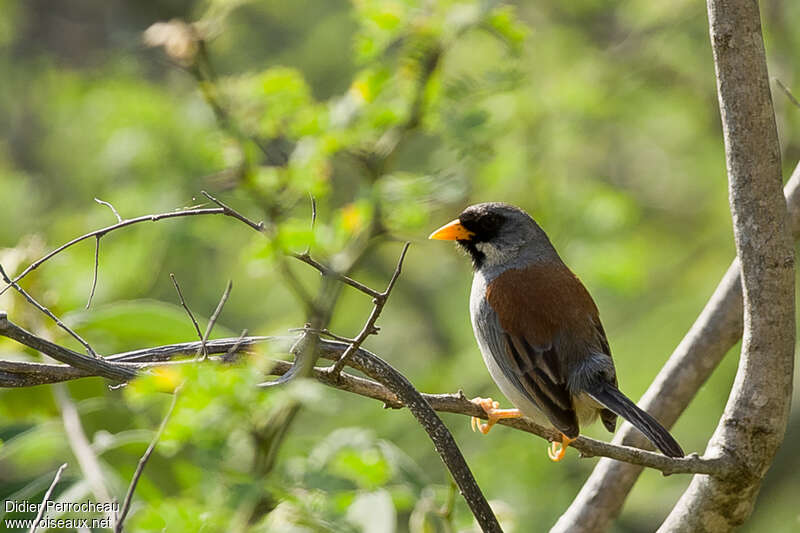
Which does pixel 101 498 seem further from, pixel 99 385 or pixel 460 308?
pixel 460 308

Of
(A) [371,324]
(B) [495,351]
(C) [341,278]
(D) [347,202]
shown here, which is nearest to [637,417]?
(B) [495,351]

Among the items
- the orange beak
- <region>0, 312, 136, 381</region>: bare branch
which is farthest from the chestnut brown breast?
<region>0, 312, 136, 381</region>: bare branch

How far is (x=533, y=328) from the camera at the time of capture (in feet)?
12.3

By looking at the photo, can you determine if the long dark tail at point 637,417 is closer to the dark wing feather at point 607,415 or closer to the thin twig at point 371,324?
the dark wing feather at point 607,415

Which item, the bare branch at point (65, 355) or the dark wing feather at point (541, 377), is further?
Answer: the dark wing feather at point (541, 377)

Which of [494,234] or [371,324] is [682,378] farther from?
[371,324]

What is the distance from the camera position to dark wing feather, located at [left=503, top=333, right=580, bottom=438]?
3303mm

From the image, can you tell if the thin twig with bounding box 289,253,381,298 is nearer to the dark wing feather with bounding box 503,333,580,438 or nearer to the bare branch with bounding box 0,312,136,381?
the bare branch with bounding box 0,312,136,381

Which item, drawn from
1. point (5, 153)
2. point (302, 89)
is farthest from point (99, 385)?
point (5, 153)

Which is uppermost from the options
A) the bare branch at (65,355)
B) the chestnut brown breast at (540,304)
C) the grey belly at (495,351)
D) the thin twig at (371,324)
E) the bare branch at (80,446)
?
the thin twig at (371,324)

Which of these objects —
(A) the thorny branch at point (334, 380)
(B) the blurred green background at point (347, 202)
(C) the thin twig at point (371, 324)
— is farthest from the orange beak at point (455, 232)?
(C) the thin twig at point (371, 324)

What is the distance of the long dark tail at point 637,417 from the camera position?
2.73 meters

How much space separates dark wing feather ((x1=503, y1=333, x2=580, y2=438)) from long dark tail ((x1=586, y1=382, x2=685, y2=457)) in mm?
126

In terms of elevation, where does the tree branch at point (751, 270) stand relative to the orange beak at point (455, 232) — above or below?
above
